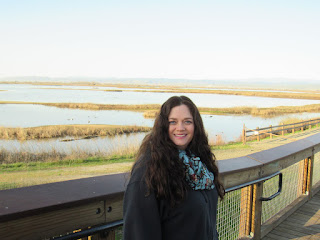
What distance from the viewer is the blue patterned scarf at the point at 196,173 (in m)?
1.34

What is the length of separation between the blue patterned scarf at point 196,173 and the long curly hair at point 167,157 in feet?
0.12

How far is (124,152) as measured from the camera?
51.9 feet

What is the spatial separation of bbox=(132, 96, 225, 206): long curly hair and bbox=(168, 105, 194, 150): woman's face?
0.06 ft

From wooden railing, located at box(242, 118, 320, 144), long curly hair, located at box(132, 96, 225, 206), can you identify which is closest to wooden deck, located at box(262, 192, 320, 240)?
long curly hair, located at box(132, 96, 225, 206)

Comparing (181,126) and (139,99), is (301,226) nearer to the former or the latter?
(181,126)

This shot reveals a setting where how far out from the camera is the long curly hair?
1.19 metres

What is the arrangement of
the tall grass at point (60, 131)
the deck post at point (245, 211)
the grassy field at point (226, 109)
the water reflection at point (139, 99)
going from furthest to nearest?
1. the water reflection at point (139, 99)
2. the grassy field at point (226, 109)
3. the tall grass at point (60, 131)
4. the deck post at point (245, 211)

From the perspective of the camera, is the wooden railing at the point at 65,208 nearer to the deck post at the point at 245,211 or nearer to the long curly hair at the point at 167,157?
the long curly hair at the point at 167,157

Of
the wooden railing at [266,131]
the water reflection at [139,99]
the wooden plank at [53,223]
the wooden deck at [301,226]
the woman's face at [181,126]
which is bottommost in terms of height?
the water reflection at [139,99]

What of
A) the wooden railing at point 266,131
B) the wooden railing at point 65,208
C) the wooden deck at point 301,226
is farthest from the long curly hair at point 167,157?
the wooden railing at point 266,131

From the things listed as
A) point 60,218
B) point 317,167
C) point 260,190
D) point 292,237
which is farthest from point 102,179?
point 317,167

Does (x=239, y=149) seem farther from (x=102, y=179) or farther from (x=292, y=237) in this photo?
(x=102, y=179)

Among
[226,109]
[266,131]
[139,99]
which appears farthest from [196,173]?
[139,99]

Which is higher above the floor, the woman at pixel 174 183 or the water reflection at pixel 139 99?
the woman at pixel 174 183
